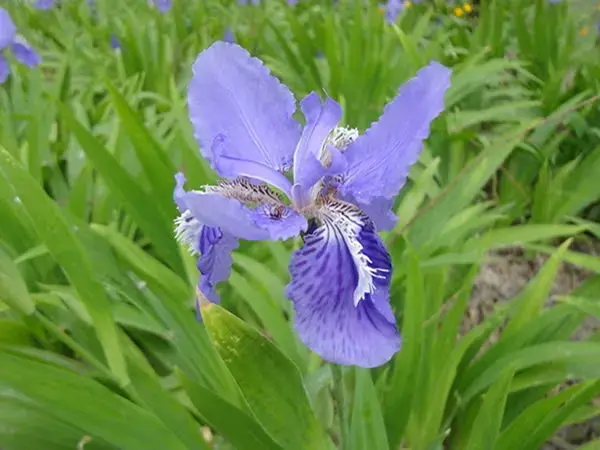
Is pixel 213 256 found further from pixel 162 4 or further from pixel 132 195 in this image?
pixel 162 4

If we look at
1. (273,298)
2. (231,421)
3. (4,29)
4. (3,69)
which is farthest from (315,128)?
(3,69)

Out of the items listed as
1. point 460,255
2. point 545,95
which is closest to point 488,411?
point 460,255

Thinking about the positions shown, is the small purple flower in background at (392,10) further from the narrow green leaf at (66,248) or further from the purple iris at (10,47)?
the narrow green leaf at (66,248)

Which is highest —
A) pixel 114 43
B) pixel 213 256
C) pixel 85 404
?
pixel 114 43

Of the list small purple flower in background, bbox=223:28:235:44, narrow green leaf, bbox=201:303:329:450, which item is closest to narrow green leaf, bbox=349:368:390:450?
narrow green leaf, bbox=201:303:329:450

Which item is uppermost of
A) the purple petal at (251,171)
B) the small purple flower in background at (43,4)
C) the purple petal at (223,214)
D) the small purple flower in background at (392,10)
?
the small purple flower in background at (392,10)

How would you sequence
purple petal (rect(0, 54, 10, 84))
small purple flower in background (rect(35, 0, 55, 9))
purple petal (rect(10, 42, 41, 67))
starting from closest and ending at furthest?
purple petal (rect(0, 54, 10, 84)) → purple petal (rect(10, 42, 41, 67)) → small purple flower in background (rect(35, 0, 55, 9))

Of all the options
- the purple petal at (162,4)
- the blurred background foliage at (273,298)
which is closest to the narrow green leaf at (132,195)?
the blurred background foliage at (273,298)

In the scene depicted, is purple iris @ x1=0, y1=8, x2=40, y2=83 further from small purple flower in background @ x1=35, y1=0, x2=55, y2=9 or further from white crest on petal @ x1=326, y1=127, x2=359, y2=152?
small purple flower in background @ x1=35, y1=0, x2=55, y2=9
